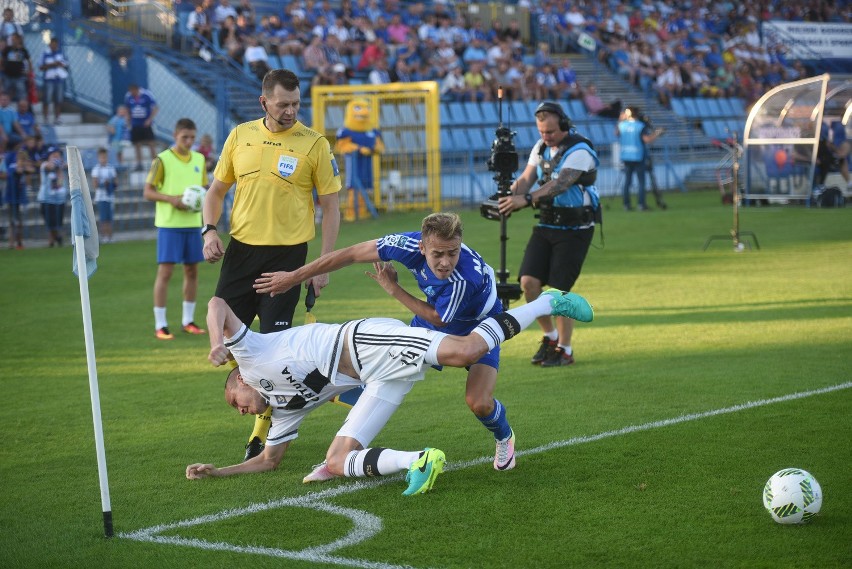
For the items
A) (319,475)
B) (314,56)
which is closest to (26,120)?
(314,56)

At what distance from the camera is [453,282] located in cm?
620

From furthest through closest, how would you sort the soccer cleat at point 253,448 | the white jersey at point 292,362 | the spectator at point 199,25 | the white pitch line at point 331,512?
1. the spectator at point 199,25
2. the soccer cleat at point 253,448
3. the white jersey at point 292,362
4. the white pitch line at point 331,512

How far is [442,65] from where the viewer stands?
30469 millimetres

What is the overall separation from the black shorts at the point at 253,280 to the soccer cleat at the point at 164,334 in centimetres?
450

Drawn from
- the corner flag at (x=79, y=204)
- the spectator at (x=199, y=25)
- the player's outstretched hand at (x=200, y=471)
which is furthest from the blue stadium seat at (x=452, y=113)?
the corner flag at (x=79, y=204)

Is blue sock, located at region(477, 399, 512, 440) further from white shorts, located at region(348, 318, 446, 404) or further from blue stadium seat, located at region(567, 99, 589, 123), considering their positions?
blue stadium seat, located at region(567, 99, 589, 123)

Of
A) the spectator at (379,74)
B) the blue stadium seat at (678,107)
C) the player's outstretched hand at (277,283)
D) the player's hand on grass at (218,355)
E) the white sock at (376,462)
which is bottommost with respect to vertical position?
the blue stadium seat at (678,107)

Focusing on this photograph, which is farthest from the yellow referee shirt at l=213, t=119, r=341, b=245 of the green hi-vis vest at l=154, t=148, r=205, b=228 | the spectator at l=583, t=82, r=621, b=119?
the spectator at l=583, t=82, r=621, b=119

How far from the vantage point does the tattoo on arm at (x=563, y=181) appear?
9.23 m

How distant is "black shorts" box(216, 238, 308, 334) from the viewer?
277 inches

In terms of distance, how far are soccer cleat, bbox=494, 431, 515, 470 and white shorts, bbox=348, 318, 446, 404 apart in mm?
683

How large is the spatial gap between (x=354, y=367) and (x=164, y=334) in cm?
591

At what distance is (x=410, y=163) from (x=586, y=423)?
1799cm

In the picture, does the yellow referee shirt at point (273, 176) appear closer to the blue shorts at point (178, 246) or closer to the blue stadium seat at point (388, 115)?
the blue shorts at point (178, 246)
